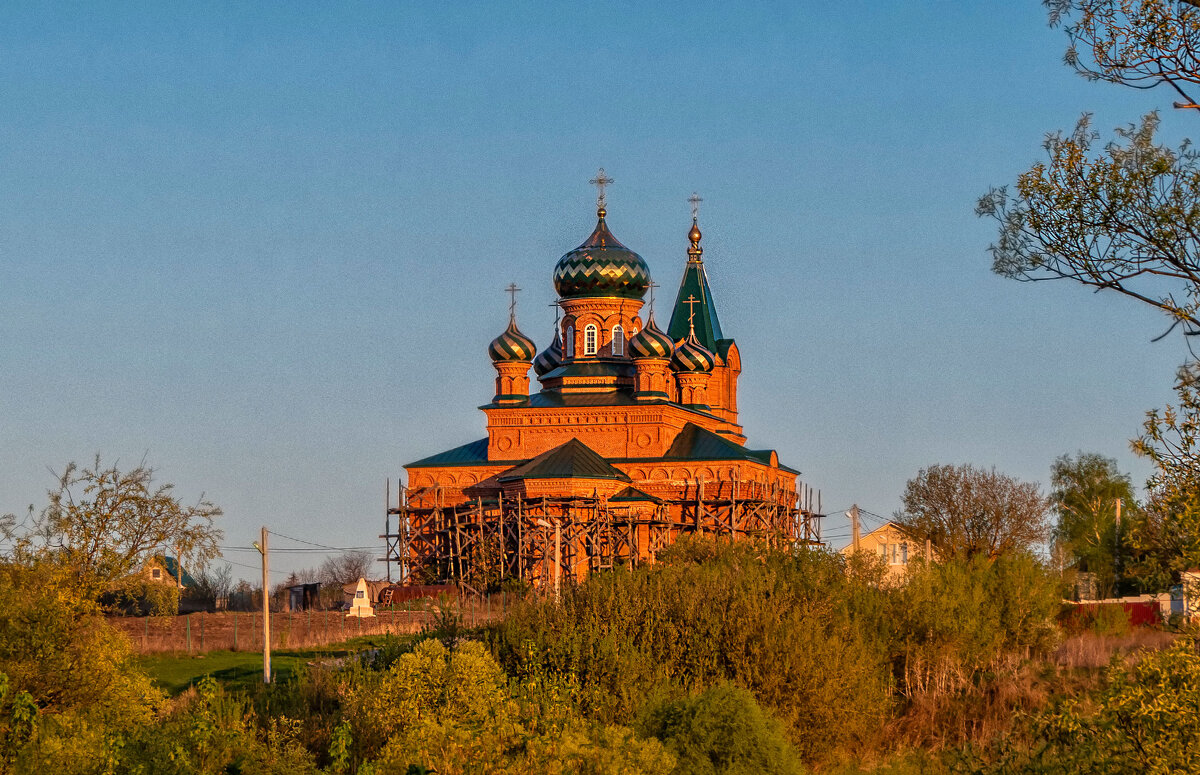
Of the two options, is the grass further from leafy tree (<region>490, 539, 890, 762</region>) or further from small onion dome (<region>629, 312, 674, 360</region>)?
small onion dome (<region>629, 312, 674, 360</region>)

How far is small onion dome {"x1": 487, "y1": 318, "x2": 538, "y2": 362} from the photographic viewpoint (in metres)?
→ 41.3

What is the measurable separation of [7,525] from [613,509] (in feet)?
60.8

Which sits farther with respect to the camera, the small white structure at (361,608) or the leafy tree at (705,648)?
the small white structure at (361,608)

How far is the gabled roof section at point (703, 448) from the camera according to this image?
129 ft

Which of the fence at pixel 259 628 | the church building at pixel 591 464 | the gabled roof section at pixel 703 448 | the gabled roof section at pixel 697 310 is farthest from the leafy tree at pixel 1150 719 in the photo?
the gabled roof section at pixel 697 310

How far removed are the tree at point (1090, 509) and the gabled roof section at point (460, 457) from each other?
14283mm

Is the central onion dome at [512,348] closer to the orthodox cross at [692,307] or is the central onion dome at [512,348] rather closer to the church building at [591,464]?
the church building at [591,464]

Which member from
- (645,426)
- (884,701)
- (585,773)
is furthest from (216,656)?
(645,426)

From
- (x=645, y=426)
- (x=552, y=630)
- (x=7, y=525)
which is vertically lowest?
(x=552, y=630)

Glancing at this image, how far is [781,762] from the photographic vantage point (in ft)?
52.0

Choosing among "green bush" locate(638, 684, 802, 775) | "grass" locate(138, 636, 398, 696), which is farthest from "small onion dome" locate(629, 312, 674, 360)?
"green bush" locate(638, 684, 802, 775)

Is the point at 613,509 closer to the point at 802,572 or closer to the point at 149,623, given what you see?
the point at 149,623

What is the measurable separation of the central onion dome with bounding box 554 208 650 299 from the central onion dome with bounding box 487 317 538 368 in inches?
91.5

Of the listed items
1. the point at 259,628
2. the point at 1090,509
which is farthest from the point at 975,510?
the point at 259,628
